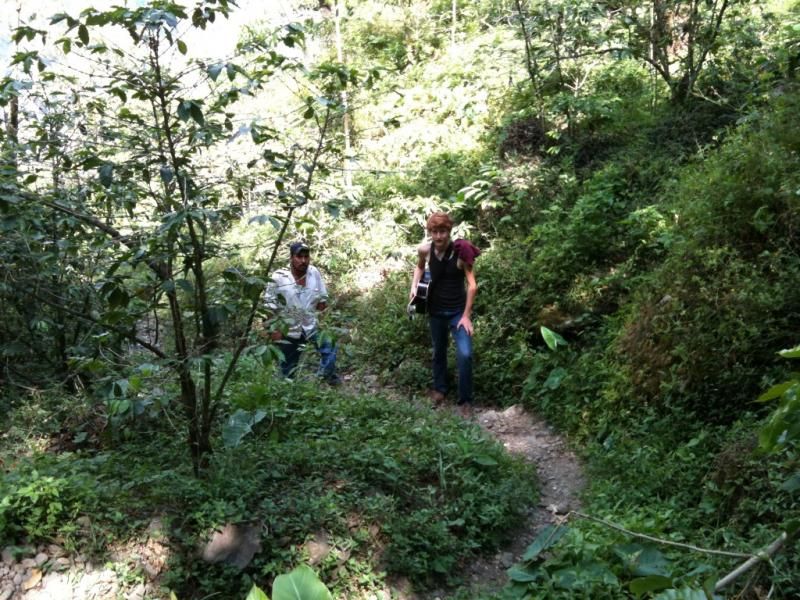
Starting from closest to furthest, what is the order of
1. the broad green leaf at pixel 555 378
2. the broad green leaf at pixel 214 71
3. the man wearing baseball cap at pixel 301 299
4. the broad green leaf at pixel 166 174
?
the broad green leaf at pixel 214 71
the broad green leaf at pixel 166 174
the man wearing baseball cap at pixel 301 299
the broad green leaf at pixel 555 378

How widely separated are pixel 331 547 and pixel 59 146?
3.22 m

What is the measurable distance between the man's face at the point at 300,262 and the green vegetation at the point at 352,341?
0.46 m

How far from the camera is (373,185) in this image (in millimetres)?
12266

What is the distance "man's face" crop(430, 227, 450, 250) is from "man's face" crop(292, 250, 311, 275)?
131cm

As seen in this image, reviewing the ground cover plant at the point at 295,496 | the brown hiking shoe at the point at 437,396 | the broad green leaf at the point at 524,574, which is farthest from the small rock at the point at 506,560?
the brown hiking shoe at the point at 437,396

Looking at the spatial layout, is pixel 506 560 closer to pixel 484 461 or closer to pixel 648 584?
pixel 484 461

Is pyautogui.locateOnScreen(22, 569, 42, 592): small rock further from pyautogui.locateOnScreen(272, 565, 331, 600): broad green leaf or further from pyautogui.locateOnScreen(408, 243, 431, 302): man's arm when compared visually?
pyautogui.locateOnScreen(408, 243, 431, 302): man's arm

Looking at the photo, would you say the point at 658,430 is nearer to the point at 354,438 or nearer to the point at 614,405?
the point at 614,405

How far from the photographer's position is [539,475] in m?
5.81

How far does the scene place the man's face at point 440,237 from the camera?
670 centimetres

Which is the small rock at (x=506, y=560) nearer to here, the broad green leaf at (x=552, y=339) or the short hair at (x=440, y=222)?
the broad green leaf at (x=552, y=339)

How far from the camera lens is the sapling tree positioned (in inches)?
147

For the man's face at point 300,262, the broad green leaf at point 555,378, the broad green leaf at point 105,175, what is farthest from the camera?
the broad green leaf at point 555,378

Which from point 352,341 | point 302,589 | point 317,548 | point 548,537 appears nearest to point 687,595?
point 302,589
